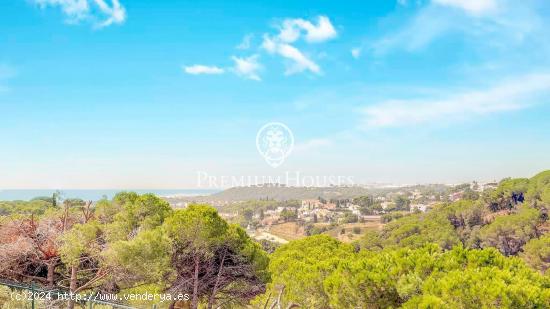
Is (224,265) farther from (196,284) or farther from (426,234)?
(426,234)

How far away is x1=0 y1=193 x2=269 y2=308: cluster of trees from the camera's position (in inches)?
352

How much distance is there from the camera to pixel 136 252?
878 cm

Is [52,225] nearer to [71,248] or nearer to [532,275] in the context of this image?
[71,248]

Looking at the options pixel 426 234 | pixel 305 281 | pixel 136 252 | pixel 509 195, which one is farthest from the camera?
pixel 509 195

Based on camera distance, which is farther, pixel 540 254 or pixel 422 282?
pixel 540 254

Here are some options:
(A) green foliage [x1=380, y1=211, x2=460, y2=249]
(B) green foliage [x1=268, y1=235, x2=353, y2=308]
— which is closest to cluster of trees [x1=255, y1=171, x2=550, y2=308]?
(B) green foliage [x1=268, y1=235, x2=353, y2=308]

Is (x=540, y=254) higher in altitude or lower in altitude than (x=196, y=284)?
lower

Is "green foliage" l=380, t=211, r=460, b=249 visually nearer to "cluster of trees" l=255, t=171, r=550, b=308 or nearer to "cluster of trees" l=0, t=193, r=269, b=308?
"cluster of trees" l=255, t=171, r=550, b=308

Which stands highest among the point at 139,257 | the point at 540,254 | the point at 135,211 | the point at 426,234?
the point at 135,211

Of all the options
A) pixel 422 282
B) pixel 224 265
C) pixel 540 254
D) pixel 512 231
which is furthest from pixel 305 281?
pixel 512 231

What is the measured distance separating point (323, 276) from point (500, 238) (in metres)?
44.0

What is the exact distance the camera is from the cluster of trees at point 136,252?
29.4 feet

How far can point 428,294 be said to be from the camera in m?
6.31

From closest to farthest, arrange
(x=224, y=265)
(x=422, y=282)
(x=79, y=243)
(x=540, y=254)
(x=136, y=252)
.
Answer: (x=422, y=282) < (x=79, y=243) < (x=136, y=252) < (x=224, y=265) < (x=540, y=254)
